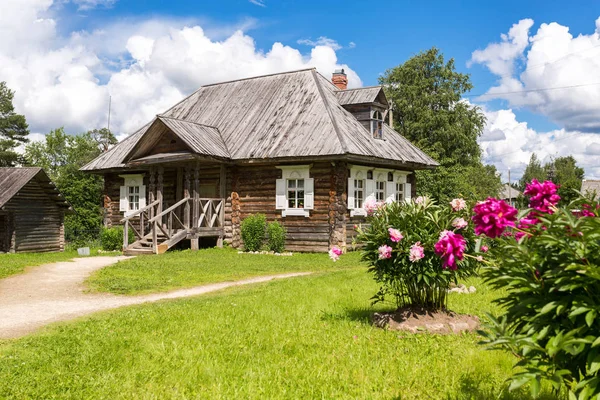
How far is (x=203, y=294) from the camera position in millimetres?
10398

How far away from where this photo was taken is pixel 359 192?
755 inches

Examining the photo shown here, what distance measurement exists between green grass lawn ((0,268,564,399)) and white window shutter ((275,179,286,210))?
11.1 meters

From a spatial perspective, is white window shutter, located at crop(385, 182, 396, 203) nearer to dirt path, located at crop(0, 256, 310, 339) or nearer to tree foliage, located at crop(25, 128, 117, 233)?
dirt path, located at crop(0, 256, 310, 339)

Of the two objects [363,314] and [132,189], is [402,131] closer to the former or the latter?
[132,189]

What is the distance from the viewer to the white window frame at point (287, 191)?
723 inches

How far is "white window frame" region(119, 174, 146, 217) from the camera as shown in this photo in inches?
875

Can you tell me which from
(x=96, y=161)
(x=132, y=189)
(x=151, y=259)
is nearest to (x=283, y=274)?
(x=151, y=259)

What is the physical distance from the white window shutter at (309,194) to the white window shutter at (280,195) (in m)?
0.89

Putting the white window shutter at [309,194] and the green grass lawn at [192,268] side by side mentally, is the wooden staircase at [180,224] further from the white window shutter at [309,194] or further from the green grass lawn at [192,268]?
the white window shutter at [309,194]

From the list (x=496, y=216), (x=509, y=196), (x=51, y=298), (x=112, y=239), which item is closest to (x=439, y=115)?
(x=509, y=196)

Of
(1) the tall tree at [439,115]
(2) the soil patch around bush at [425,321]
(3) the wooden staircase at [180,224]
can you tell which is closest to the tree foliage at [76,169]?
(3) the wooden staircase at [180,224]

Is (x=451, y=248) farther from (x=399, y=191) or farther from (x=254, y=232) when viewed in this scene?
(x=399, y=191)

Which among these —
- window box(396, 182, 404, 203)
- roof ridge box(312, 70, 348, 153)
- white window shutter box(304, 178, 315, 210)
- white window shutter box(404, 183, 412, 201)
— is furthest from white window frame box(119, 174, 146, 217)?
white window shutter box(404, 183, 412, 201)

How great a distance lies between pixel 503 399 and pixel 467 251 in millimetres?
2329
